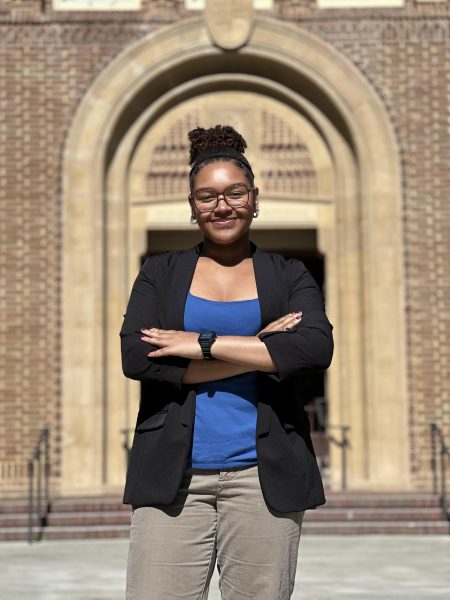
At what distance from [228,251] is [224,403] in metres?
0.46

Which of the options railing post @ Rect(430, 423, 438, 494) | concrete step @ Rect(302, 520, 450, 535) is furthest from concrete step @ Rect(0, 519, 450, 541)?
railing post @ Rect(430, 423, 438, 494)

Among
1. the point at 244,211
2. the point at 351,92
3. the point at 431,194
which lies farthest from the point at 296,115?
the point at 244,211

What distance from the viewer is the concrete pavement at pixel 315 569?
7.84 m

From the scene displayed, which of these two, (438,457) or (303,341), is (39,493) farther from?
(303,341)

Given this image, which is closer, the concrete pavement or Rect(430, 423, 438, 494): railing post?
the concrete pavement

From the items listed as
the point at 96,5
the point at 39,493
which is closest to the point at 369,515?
the point at 39,493

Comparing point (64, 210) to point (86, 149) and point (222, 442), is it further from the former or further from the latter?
point (222, 442)

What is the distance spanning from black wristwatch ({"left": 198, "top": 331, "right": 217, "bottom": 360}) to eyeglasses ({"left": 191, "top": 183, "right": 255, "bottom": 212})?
37cm

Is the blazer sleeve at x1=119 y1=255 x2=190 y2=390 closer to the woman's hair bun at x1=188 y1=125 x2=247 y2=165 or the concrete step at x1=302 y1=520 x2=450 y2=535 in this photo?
the woman's hair bun at x1=188 y1=125 x2=247 y2=165

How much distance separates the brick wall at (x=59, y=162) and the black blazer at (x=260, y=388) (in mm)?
11681

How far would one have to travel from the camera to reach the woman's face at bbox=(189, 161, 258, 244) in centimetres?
315

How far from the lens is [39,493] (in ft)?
39.6

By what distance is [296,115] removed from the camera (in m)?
15.7

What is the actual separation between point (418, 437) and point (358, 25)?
558cm
